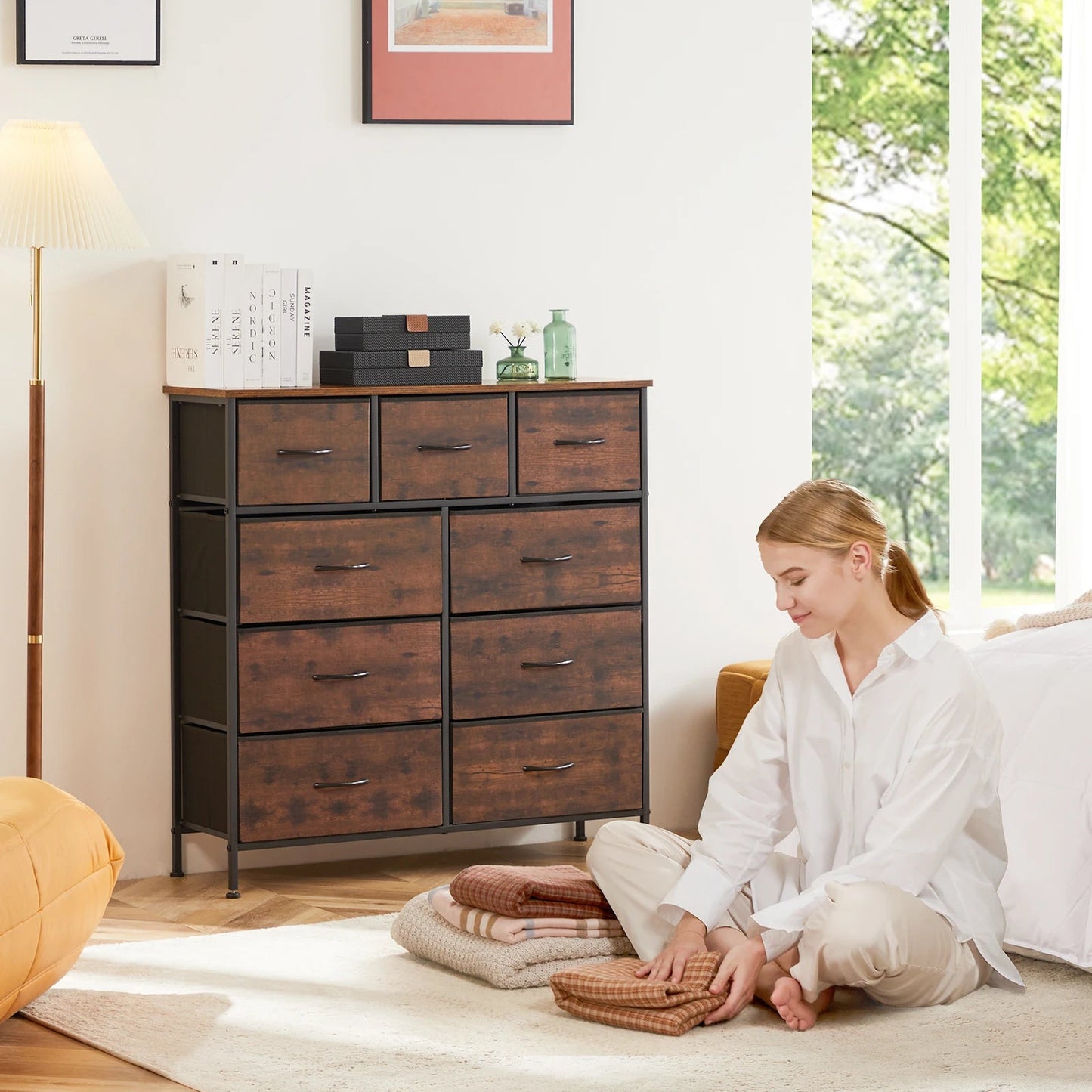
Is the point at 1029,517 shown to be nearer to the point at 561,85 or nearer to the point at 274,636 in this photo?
the point at 561,85

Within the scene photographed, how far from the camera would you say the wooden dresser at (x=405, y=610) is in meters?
3.74

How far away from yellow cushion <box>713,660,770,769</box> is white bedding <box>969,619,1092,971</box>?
936 mm

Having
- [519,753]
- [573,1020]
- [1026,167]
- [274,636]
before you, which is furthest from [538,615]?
[1026,167]

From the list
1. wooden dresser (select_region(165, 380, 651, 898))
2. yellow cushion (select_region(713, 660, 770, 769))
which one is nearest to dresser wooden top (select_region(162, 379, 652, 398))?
wooden dresser (select_region(165, 380, 651, 898))

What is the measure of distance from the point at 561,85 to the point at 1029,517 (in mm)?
3689

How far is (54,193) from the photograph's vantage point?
11.8 ft

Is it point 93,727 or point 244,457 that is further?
point 93,727

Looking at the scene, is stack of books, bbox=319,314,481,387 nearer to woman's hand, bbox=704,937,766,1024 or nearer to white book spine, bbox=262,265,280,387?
white book spine, bbox=262,265,280,387

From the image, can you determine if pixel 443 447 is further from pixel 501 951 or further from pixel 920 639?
pixel 920 639

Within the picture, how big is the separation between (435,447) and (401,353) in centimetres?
22

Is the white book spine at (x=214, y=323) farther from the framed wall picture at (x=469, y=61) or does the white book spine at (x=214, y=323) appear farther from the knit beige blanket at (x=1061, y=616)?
the knit beige blanket at (x=1061, y=616)

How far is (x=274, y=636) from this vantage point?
3740mm

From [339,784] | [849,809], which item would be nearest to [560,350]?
[339,784]

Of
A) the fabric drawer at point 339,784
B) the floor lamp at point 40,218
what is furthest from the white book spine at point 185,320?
the fabric drawer at point 339,784
